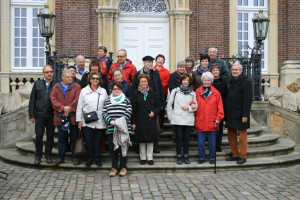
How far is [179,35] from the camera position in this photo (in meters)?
12.5

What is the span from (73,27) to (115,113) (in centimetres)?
647

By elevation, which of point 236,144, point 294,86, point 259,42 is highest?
point 259,42

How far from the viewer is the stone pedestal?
12.3 m

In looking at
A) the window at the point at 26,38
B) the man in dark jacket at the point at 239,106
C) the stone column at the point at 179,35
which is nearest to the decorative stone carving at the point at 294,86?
the stone column at the point at 179,35

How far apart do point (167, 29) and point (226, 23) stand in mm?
1968

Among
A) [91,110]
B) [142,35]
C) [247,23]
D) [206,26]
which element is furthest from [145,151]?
[247,23]

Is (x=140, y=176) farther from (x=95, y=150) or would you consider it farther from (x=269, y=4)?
(x=269, y=4)

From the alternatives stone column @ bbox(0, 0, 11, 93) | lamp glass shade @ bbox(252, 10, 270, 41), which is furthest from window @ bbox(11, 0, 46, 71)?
lamp glass shade @ bbox(252, 10, 270, 41)

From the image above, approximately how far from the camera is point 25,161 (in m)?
7.27

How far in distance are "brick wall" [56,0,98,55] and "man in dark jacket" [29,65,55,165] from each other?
528cm

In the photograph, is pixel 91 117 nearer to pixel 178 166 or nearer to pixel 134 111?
pixel 134 111

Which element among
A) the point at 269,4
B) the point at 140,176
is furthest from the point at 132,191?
the point at 269,4

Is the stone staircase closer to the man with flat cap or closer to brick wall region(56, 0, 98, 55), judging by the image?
the man with flat cap

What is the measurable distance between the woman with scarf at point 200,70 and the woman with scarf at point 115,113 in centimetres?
154
